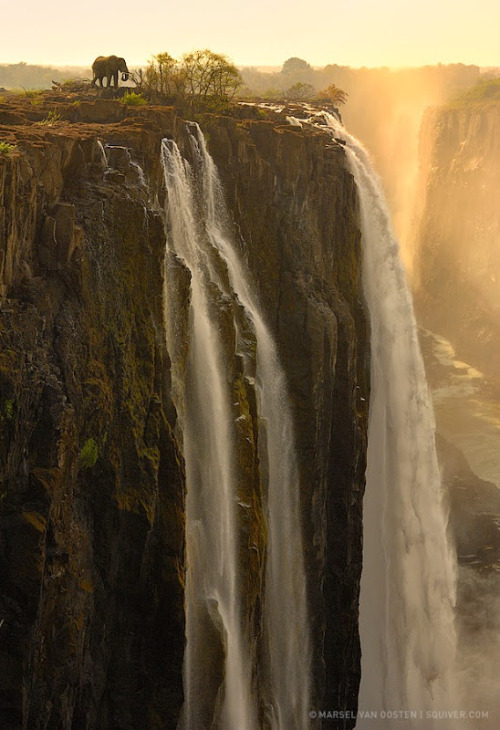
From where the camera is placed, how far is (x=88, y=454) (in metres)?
13.6

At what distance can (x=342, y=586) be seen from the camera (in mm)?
24922

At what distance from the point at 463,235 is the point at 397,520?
50.1 m

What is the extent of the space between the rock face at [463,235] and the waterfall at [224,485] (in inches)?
1785

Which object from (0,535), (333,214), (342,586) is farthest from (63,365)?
(333,214)

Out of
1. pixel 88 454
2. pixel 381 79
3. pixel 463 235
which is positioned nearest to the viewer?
pixel 88 454

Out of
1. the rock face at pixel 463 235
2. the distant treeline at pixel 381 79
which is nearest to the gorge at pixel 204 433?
the rock face at pixel 463 235

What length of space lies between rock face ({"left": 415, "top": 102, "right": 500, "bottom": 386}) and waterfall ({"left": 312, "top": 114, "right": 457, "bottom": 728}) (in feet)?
115

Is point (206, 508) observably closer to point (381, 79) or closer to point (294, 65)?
point (381, 79)

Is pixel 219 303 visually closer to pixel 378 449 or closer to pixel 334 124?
pixel 378 449

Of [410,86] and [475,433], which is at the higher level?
[410,86]

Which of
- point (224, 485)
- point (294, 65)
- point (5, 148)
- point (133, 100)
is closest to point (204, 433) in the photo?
point (224, 485)

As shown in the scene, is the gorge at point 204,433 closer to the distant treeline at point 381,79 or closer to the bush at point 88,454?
the bush at point 88,454

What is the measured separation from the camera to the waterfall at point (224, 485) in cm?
1711

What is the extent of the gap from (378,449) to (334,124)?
1474 centimetres
